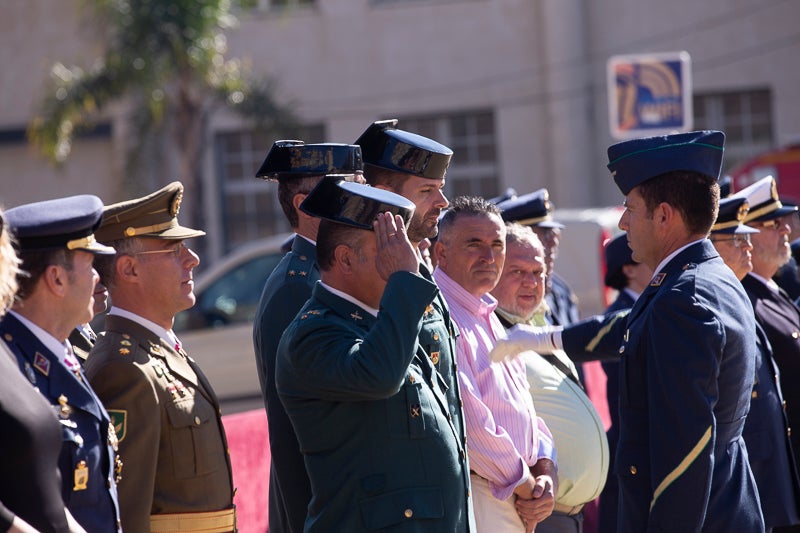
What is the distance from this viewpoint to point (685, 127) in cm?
950

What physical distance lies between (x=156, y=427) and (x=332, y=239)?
842 millimetres

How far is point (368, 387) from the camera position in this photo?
10.1 ft

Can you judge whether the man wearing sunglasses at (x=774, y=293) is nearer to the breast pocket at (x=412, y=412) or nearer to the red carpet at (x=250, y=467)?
the breast pocket at (x=412, y=412)

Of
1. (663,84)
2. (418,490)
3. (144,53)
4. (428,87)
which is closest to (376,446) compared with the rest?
(418,490)

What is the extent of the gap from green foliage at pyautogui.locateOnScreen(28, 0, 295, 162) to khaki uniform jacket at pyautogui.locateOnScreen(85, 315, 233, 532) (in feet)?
42.3

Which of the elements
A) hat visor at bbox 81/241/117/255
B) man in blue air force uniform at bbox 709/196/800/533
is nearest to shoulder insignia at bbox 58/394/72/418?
hat visor at bbox 81/241/117/255

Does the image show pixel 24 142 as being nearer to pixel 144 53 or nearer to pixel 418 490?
pixel 144 53

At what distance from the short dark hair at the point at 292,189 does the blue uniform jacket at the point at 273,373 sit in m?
0.13

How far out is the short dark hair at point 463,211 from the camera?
14.2 ft

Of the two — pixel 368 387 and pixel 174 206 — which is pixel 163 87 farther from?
pixel 368 387

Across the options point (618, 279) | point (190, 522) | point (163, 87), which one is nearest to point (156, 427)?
point (190, 522)

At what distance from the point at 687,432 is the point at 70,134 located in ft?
49.4

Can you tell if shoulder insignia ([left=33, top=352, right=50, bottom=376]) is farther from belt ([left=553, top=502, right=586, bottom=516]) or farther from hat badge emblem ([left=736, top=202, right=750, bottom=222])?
hat badge emblem ([left=736, top=202, right=750, bottom=222])

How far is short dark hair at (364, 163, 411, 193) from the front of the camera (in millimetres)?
4168
